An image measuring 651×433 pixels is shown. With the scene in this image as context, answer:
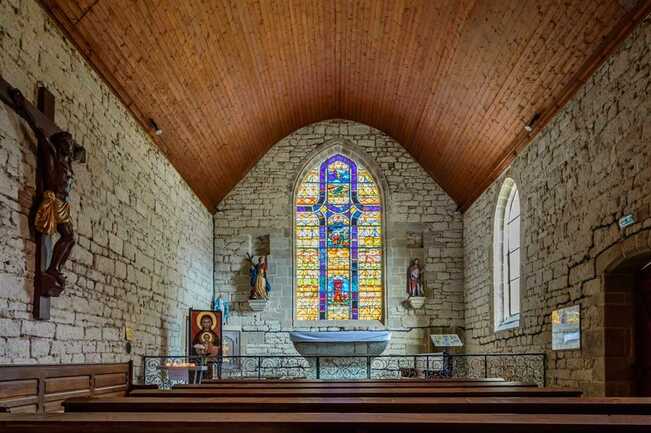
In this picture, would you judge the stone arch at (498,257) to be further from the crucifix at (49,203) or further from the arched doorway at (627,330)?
the crucifix at (49,203)

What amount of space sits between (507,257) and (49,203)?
7191 mm

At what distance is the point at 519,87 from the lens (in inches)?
326

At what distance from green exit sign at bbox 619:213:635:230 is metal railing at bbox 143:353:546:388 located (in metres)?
2.39

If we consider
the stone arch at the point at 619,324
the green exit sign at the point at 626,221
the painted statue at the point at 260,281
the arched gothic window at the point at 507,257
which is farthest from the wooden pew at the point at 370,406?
the painted statue at the point at 260,281

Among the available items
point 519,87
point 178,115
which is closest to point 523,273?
point 519,87

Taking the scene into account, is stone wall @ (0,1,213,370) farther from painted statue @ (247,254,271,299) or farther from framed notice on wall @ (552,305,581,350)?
framed notice on wall @ (552,305,581,350)

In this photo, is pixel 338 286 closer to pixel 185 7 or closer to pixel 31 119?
pixel 185 7

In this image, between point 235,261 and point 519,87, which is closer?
point 519,87

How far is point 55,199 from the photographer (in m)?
5.76

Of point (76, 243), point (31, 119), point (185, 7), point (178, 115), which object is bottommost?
point (76, 243)

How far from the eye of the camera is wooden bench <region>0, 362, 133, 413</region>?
16.4 feet

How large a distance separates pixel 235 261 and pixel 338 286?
A: 6.54 ft

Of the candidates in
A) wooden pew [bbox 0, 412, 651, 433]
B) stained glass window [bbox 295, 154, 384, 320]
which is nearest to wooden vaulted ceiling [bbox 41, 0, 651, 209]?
stained glass window [bbox 295, 154, 384, 320]

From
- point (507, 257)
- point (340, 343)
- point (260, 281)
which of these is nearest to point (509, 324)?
point (507, 257)
